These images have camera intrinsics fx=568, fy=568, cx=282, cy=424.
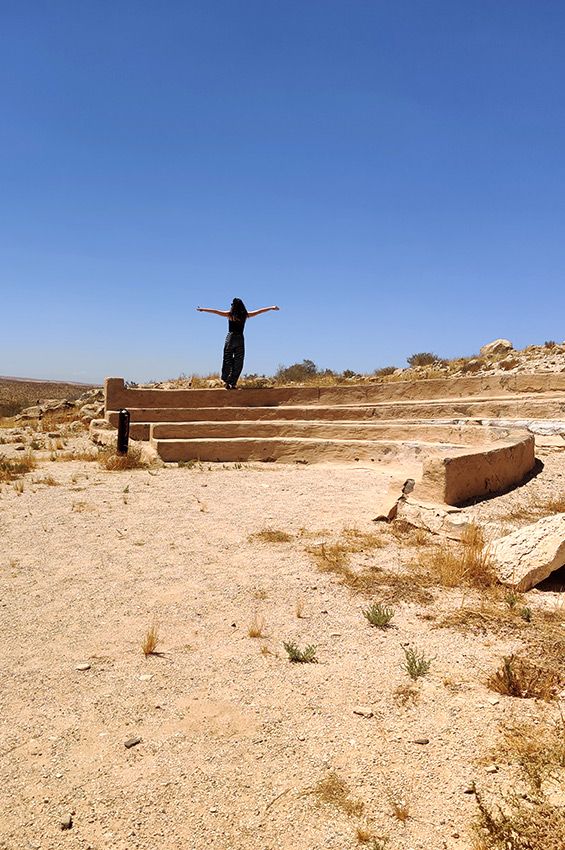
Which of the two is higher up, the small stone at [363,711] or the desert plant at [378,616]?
the desert plant at [378,616]

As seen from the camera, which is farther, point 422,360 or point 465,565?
point 422,360

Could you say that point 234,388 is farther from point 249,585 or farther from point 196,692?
point 196,692

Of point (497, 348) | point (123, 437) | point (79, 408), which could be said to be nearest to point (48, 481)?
point (123, 437)

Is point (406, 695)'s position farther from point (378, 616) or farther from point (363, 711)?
point (378, 616)

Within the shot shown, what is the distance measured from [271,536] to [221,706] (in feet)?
9.08

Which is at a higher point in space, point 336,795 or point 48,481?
point 48,481

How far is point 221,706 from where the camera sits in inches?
109

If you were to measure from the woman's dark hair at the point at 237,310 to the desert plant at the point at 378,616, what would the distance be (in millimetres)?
10130

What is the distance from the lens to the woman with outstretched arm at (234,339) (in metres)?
13.0

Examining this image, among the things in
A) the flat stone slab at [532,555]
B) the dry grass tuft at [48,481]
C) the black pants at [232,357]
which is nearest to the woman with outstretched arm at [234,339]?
the black pants at [232,357]

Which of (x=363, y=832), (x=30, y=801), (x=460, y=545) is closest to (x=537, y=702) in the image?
(x=363, y=832)

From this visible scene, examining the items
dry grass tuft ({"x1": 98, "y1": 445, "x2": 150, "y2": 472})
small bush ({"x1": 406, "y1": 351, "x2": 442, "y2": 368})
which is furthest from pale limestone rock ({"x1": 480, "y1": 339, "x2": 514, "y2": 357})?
dry grass tuft ({"x1": 98, "y1": 445, "x2": 150, "y2": 472})

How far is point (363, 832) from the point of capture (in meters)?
1.92

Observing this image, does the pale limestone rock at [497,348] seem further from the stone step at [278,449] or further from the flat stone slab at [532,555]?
the flat stone slab at [532,555]
